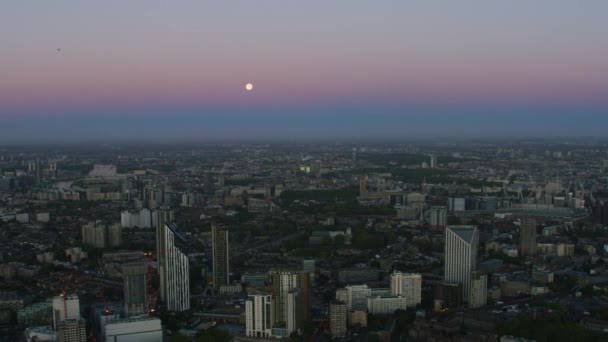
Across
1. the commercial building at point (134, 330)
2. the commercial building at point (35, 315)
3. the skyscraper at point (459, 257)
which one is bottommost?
the commercial building at point (35, 315)

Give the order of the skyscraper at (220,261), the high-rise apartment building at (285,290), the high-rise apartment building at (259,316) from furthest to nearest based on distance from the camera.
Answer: the skyscraper at (220,261), the high-rise apartment building at (285,290), the high-rise apartment building at (259,316)

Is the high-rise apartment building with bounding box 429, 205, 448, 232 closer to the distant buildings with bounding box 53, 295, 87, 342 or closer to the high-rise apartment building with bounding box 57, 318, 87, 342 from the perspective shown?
the distant buildings with bounding box 53, 295, 87, 342

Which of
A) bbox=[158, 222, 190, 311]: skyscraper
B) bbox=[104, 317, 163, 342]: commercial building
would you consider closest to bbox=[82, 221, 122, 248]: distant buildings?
bbox=[158, 222, 190, 311]: skyscraper

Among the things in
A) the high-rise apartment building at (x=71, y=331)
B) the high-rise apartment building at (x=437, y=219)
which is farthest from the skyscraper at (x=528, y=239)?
the high-rise apartment building at (x=71, y=331)

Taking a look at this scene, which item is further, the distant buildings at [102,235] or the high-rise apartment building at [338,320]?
the distant buildings at [102,235]

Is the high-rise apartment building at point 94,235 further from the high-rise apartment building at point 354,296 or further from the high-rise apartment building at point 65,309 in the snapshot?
the high-rise apartment building at point 354,296

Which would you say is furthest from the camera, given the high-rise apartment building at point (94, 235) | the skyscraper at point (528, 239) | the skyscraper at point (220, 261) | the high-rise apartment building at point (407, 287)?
the high-rise apartment building at point (94, 235)

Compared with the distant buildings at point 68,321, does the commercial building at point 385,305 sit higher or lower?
lower

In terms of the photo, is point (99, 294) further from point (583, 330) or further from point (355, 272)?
point (583, 330)
